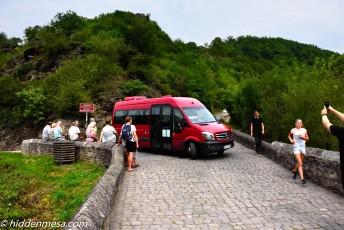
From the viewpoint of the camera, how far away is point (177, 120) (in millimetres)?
14625

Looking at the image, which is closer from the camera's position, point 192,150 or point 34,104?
point 192,150

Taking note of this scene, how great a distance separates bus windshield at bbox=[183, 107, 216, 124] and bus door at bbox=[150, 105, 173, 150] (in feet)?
3.02

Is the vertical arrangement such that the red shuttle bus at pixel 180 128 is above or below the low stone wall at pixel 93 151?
above

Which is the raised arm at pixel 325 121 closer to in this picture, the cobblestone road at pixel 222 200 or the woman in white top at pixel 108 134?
the cobblestone road at pixel 222 200

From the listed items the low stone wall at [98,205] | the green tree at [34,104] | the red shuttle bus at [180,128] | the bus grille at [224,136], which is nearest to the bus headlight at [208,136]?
the red shuttle bus at [180,128]

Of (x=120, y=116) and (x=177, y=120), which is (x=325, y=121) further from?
(x=120, y=116)

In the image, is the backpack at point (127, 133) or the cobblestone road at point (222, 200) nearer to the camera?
the cobblestone road at point (222, 200)

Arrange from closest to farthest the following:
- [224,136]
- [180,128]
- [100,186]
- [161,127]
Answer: [100,186] → [224,136] → [180,128] → [161,127]

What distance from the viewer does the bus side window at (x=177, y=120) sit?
569 inches

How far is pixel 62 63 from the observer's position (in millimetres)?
39125

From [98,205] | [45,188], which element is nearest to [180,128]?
[45,188]

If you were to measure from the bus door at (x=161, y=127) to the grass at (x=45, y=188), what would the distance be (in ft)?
9.70

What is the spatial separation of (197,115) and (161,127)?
73.0 inches

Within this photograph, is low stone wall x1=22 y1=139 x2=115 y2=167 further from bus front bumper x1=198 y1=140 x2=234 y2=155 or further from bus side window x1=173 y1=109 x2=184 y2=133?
bus front bumper x1=198 y1=140 x2=234 y2=155
